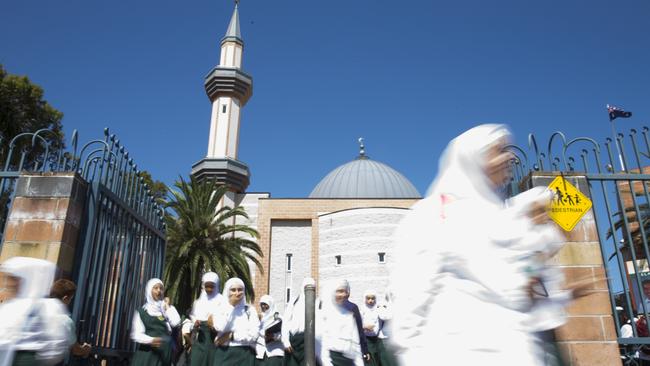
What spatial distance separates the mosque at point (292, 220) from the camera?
28984 millimetres

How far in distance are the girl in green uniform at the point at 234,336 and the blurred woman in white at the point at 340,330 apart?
0.91 meters

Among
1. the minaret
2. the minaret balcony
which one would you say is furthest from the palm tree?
the minaret balcony

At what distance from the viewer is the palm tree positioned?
19.7 metres

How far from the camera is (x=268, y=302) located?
8070mm

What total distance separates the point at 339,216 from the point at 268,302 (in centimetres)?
2216

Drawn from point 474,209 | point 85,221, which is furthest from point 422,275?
point 85,221

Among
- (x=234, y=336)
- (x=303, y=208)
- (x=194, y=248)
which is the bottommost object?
(x=234, y=336)

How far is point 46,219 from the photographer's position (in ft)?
17.5

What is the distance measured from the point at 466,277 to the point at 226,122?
30.2m

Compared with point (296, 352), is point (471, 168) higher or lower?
higher

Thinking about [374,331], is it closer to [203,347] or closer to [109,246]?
[203,347]

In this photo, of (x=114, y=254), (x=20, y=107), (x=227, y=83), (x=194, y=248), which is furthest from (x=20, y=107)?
(x=114, y=254)

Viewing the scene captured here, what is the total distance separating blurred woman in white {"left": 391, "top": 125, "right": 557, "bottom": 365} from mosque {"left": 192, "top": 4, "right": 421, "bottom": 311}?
26.7 m

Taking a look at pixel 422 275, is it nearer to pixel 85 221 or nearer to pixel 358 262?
pixel 85 221
